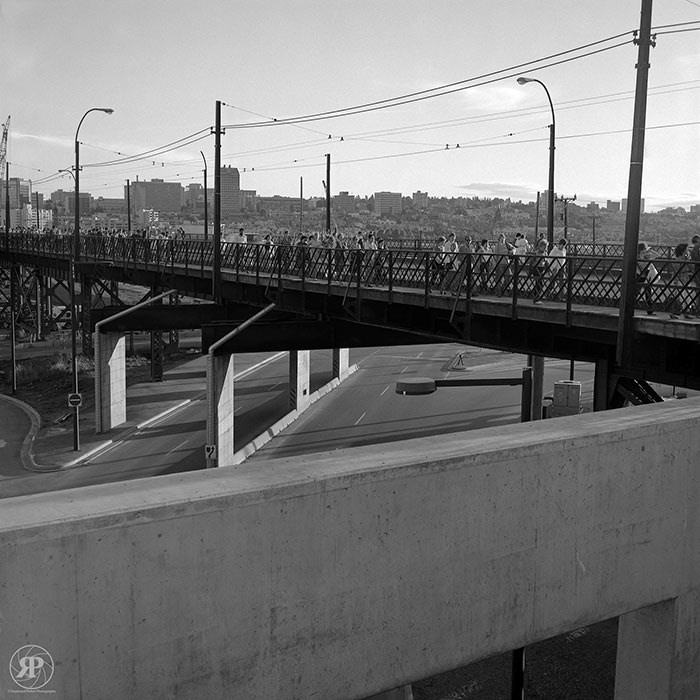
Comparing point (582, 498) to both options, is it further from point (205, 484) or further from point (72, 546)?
point (72, 546)

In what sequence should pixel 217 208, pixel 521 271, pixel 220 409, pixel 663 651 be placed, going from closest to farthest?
pixel 663 651 → pixel 521 271 → pixel 220 409 → pixel 217 208

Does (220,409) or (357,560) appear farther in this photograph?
(220,409)

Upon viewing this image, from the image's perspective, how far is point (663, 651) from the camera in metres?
9.16

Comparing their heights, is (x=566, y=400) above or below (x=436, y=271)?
below

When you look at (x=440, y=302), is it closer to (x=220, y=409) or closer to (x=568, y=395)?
(x=568, y=395)

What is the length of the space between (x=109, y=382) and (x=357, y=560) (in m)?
32.2

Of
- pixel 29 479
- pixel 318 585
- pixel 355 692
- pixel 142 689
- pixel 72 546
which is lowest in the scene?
pixel 29 479

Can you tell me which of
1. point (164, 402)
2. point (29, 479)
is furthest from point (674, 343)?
point (164, 402)

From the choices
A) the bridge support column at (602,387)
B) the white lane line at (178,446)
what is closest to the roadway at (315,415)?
the white lane line at (178,446)

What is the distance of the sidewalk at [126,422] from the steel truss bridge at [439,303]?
4.15 meters

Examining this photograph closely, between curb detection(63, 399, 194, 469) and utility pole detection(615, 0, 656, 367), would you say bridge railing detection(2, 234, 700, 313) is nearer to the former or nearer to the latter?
utility pole detection(615, 0, 656, 367)

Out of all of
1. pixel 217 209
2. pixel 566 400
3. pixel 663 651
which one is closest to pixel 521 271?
pixel 566 400

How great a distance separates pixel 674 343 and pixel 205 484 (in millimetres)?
10260

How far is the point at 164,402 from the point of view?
42219mm
